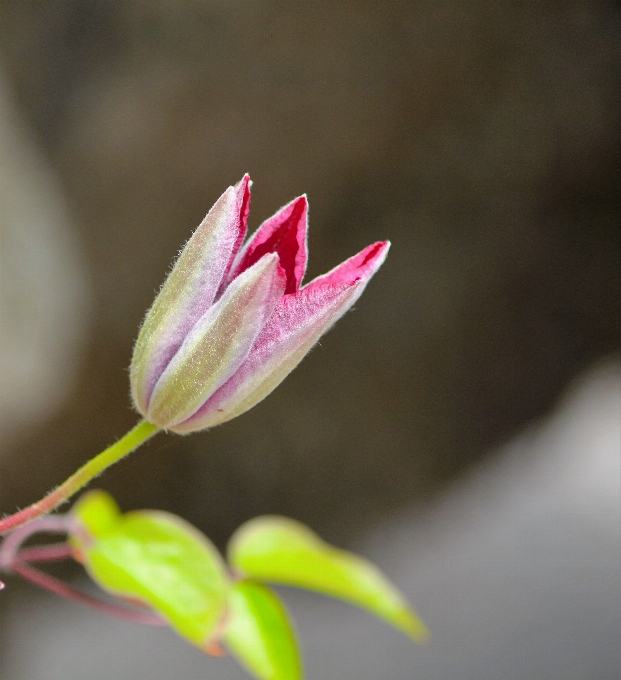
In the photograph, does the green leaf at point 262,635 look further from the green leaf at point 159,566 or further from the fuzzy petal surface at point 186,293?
the fuzzy petal surface at point 186,293

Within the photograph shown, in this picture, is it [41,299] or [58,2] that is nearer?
[58,2]

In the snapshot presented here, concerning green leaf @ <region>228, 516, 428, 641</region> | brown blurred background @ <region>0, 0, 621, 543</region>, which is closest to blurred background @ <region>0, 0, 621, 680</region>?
brown blurred background @ <region>0, 0, 621, 543</region>

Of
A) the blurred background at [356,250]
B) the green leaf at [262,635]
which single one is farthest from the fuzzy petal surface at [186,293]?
the blurred background at [356,250]

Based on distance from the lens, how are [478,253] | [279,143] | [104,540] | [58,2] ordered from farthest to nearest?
[478,253] < [279,143] < [58,2] < [104,540]

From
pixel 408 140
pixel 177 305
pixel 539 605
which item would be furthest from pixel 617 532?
pixel 177 305

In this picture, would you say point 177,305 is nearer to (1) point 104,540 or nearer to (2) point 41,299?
(1) point 104,540

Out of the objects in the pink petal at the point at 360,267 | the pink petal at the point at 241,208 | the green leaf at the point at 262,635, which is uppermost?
the pink petal at the point at 241,208
